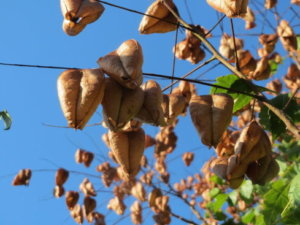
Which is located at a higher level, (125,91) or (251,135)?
(125,91)

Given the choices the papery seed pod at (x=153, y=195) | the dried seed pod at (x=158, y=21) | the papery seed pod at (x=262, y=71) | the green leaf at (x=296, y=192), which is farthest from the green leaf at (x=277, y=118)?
the papery seed pod at (x=153, y=195)

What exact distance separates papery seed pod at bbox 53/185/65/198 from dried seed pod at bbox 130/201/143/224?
0.96 metres

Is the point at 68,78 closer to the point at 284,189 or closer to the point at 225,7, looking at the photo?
the point at 225,7

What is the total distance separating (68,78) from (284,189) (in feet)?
4.38

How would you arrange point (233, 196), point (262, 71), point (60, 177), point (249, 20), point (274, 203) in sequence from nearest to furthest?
1. point (274, 203)
2. point (262, 71)
3. point (233, 196)
4. point (60, 177)
5. point (249, 20)

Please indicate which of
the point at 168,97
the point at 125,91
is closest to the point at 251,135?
the point at 168,97

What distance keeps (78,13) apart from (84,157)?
3.43 meters

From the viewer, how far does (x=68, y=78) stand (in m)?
1.21

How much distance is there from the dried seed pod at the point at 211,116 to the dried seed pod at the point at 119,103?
0.24 metres

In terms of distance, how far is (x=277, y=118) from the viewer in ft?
5.59

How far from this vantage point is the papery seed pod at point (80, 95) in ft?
3.78

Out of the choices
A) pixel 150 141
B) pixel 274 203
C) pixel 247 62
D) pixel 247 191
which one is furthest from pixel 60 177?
pixel 274 203

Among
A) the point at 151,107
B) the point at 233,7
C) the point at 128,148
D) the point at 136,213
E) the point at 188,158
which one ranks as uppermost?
the point at 233,7

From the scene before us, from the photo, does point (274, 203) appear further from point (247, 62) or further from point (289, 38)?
point (289, 38)
